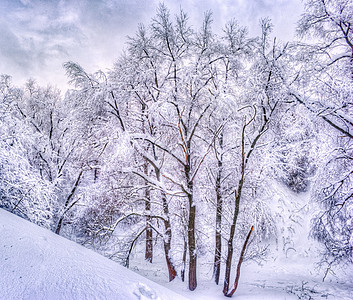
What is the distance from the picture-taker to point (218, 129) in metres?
5.83

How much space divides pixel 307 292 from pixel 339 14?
6.98 meters

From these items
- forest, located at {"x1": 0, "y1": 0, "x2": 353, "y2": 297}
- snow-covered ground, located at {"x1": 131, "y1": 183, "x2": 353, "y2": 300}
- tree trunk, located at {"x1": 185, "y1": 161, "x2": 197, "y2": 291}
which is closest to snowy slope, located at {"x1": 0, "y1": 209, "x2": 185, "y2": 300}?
forest, located at {"x1": 0, "y1": 0, "x2": 353, "y2": 297}

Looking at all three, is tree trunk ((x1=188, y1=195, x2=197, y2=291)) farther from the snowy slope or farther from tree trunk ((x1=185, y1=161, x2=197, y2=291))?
the snowy slope

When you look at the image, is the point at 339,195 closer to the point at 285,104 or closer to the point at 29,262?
the point at 285,104

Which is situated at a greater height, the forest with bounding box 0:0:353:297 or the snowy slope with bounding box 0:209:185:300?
the forest with bounding box 0:0:353:297

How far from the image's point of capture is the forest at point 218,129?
4.59 metres

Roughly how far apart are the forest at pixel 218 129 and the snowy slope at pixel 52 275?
10.1ft

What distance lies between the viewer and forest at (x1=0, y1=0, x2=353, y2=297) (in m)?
4.59

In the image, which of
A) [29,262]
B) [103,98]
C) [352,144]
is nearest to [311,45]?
[352,144]

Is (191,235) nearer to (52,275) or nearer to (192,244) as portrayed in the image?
(192,244)

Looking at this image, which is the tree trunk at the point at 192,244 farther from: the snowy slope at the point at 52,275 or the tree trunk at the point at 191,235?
the snowy slope at the point at 52,275

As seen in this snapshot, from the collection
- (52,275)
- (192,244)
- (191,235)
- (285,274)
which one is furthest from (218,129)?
(285,274)

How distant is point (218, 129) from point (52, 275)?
5133 mm

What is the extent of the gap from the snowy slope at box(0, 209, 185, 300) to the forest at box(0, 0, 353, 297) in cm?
307
